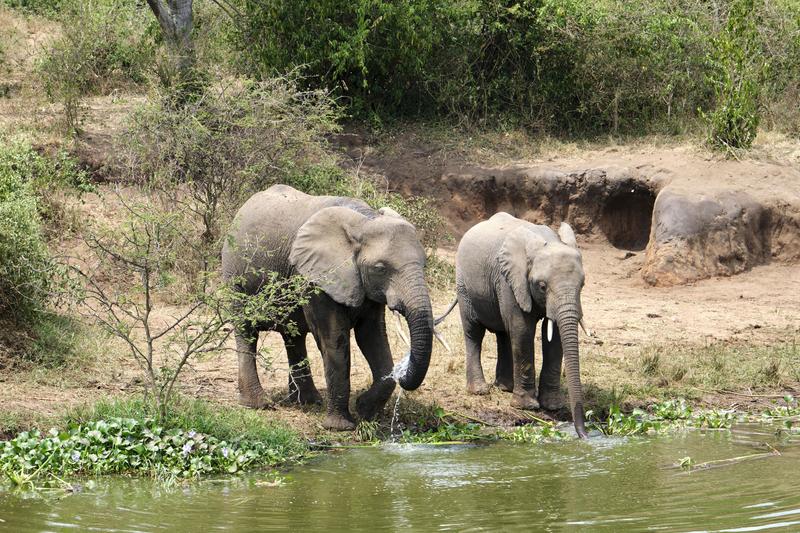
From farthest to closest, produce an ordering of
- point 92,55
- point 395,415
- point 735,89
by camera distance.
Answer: point 92,55 → point 735,89 → point 395,415

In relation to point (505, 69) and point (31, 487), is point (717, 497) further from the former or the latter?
point (505, 69)

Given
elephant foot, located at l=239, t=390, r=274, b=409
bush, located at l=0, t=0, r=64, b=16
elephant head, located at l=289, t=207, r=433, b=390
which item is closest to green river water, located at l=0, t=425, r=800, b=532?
elephant head, located at l=289, t=207, r=433, b=390

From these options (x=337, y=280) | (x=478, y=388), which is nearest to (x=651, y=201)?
(x=478, y=388)

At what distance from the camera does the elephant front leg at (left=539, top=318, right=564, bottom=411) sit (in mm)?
11375

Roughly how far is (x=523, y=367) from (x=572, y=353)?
0.91m

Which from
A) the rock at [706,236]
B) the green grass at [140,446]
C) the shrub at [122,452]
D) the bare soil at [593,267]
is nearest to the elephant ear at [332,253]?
the bare soil at [593,267]

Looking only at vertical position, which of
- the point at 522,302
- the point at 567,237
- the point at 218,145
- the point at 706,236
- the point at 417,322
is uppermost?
the point at 218,145

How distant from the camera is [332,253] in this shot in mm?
10180

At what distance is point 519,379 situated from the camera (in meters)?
11.4

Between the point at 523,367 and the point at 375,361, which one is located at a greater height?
the point at 375,361

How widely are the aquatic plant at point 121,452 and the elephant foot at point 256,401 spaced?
5.24 ft

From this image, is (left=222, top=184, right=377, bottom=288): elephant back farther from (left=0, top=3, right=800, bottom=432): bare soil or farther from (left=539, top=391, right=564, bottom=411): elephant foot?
(left=539, top=391, right=564, bottom=411): elephant foot

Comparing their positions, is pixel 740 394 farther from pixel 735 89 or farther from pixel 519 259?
pixel 735 89

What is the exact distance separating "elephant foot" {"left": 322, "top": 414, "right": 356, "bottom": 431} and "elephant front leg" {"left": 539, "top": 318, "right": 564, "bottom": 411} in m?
2.05
